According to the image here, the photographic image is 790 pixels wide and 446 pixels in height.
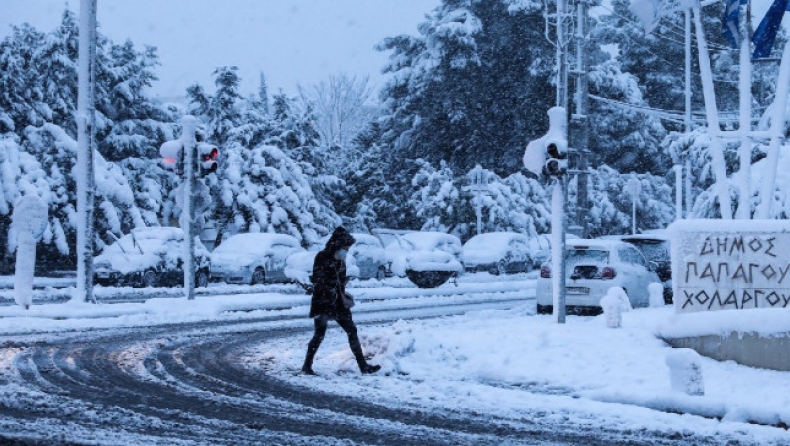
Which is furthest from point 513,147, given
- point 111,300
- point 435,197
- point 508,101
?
point 111,300

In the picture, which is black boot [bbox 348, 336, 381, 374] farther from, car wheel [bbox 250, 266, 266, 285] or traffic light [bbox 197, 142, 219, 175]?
car wheel [bbox 250, 266, 266, 285]

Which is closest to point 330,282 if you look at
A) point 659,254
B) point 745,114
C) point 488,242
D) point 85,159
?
point 745,114

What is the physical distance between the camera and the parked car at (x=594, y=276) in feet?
60.4

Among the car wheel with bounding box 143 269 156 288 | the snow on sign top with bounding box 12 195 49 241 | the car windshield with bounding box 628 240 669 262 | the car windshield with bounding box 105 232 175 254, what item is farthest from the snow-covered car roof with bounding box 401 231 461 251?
the snow on sign top with bounding box 12 195 49 241

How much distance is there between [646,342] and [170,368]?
18.7 ft

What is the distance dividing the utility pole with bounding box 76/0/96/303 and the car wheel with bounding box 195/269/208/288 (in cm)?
838

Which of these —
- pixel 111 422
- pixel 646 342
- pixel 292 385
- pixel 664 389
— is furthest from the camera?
pixel 646 342

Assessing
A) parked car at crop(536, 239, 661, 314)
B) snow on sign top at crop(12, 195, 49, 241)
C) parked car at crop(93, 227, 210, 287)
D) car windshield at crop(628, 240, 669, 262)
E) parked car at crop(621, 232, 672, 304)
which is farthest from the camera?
parked car at crop(93, 227, 210, 287)

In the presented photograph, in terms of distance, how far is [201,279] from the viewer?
2772cm

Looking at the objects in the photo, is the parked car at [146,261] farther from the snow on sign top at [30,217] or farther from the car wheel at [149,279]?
the snow on sign top at [30,217]

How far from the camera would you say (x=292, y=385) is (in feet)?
33.6

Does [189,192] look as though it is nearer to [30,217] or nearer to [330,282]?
[30,217]

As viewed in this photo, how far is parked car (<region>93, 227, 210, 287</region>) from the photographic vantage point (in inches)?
1027

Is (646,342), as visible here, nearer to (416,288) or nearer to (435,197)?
(416,288)
